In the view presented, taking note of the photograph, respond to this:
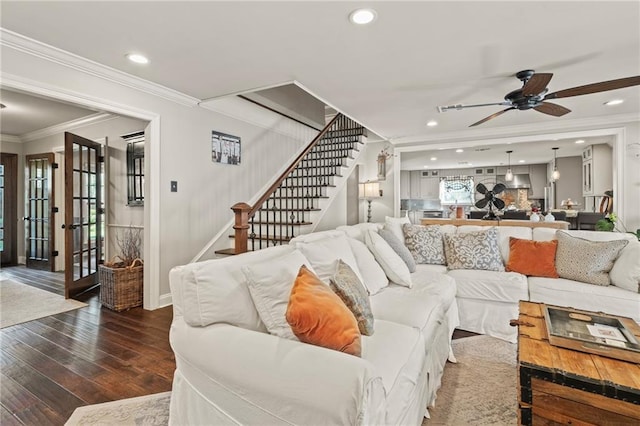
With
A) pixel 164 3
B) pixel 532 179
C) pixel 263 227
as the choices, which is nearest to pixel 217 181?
pixel 263 227

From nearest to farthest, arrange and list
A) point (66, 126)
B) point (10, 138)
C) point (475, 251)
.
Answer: point (475, 251)
point (66, 126)
point (10, 138)

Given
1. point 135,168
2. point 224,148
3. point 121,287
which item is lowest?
point 121,287

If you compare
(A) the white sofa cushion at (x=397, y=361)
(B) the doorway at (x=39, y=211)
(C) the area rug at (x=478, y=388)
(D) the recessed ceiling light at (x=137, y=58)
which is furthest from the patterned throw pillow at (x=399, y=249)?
(B) the doorway at (x=39, y=211)

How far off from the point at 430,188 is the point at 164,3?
10559 mm

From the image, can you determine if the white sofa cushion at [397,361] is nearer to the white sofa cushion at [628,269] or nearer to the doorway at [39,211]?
the white sofa cushion at [628,269]

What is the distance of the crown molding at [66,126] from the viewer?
464 cm

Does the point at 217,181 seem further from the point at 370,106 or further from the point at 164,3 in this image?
the point at 164,3

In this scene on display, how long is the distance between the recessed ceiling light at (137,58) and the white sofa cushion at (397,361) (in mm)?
2896

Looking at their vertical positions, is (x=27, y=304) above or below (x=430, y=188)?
below

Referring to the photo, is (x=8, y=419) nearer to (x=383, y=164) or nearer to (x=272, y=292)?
(x=272, y=292)

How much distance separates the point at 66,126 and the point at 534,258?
275 inches

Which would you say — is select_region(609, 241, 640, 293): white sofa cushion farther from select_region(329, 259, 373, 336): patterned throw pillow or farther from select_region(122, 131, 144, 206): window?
select_region(122, 131, 144, 206): window

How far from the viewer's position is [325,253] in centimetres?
212

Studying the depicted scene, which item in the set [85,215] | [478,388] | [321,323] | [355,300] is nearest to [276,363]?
[321,323]
